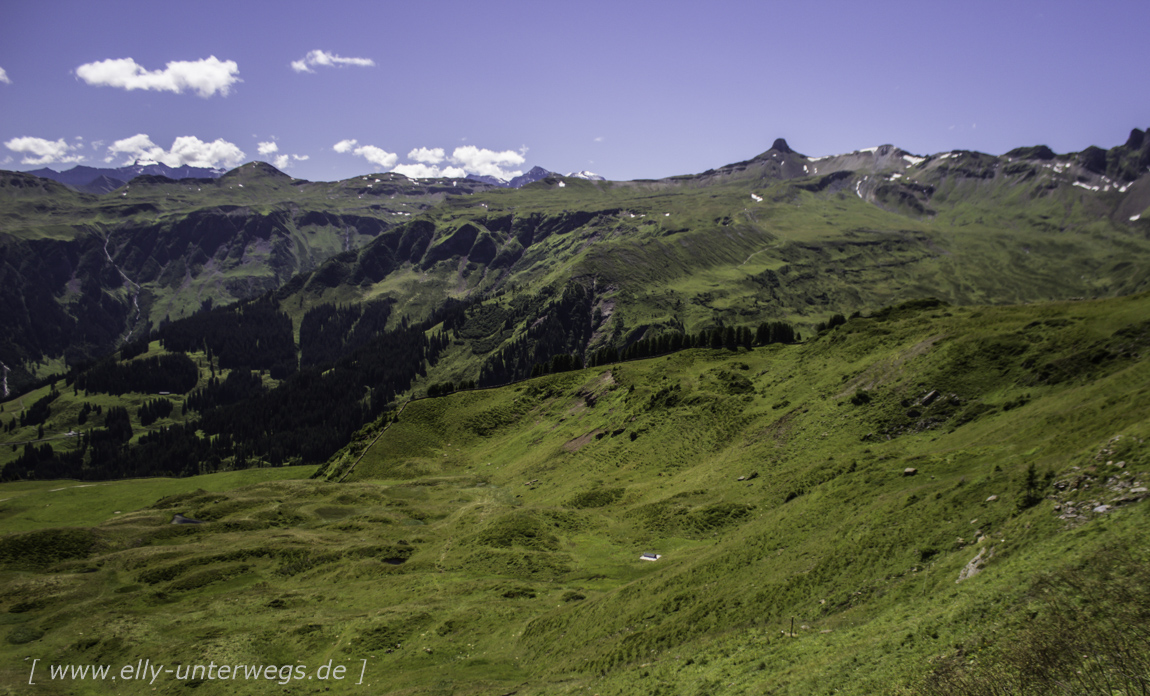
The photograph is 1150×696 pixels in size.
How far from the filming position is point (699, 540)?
52.4m

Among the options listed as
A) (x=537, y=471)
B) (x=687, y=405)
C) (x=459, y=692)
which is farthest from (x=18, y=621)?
(x=687, y=405)

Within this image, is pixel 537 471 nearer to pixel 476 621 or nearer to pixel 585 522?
pixel 585 522

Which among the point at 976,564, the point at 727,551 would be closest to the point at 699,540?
the point at 727,551

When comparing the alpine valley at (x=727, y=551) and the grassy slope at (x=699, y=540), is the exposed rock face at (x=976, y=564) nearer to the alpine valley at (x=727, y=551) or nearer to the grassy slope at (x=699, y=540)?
the alpine valley at (x=727, y=551)

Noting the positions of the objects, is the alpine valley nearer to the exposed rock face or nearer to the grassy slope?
the exposed rock face

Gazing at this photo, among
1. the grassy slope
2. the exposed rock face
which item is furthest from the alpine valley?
the grassy slope

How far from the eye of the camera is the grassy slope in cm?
2525

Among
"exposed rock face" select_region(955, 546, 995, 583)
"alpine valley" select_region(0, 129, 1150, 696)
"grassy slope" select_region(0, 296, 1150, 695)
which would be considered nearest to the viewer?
"alpine valley" select_region(0, 129, 1150, 696)

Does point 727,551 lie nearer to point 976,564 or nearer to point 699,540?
point 699,540

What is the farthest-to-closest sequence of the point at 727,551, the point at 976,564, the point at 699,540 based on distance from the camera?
1. the point at 699,540
2. the point at 727,551
3. the point at 976,564

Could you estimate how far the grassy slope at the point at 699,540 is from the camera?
25250 millimetres

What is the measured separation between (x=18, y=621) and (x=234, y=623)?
21102 mm

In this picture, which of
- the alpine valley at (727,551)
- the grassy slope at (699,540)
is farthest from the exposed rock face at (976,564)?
the grassy slope at (699,540)

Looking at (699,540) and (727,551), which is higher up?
(727,551)
